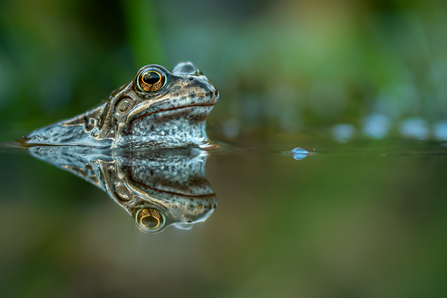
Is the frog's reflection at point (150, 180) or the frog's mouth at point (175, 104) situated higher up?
the frog's mouth at point (175, 104)

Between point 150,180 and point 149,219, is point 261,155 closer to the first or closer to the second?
point 150,180

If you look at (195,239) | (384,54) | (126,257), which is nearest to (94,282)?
(126,257)

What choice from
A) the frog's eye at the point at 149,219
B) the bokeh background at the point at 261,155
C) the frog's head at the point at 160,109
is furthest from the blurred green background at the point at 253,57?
the frog's eye at the point at 149,219

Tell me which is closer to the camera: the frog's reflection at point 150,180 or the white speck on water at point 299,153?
the frog's reflection at point 150,180

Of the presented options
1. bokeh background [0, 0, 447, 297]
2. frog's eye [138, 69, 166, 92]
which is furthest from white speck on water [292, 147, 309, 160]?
frog's eye [138, 69, 166, 92]

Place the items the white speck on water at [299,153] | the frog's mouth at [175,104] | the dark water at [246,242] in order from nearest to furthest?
the dark water at [246,242]
the white speck on water at [299,153]
the frog's mouth at [175,104]

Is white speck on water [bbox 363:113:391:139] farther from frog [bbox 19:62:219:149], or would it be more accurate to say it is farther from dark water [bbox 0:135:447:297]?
dark water [bbox 0:135:447:297]

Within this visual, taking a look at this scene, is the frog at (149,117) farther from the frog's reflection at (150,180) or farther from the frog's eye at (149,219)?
the frog's eye at (149,219)
